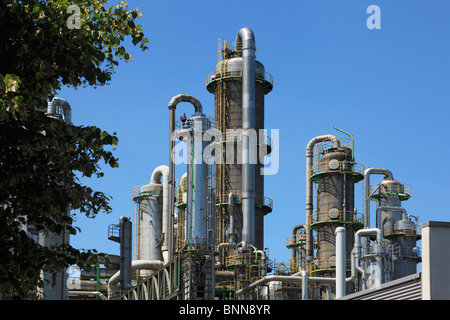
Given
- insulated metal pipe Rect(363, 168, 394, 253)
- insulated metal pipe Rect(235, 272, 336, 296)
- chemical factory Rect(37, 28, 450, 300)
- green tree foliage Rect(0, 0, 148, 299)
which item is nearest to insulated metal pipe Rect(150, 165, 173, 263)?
chemical factory Rect(37, 28, 450, 300)

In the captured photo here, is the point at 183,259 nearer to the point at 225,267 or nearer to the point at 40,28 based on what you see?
the point at 225,267

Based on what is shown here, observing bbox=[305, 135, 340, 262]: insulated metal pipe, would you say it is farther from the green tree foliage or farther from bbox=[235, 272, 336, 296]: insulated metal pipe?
the green tree foliage

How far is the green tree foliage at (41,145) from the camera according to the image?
46.5 feet

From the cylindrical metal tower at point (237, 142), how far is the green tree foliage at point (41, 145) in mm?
35034

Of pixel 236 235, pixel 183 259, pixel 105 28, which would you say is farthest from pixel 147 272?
pixel 105 28

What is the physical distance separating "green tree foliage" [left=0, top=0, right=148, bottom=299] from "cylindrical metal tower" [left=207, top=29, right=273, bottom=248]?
35.0 metres

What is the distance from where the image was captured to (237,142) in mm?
52312

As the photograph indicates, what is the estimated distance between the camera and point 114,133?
14891mm

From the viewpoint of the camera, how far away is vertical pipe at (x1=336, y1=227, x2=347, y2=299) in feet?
113

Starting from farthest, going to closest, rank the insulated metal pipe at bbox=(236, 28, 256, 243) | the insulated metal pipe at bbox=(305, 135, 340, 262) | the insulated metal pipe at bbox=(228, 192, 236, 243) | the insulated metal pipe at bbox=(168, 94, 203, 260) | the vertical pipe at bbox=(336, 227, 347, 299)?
the insulated metal pipe at bbox=(305, 135, 340, 262), the insulated metal pipe at bbox=(228, 192, 236, 243), the insulated metal pipe at bbox=(236, 28, 256, 243), the insulated metal pipe at bbox=(168, 94, 203, 260), the vertical pipe at bbox=(336, 227, 347, 299)

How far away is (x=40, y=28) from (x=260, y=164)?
127 ft

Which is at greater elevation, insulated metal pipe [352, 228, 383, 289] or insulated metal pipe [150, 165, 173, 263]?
insulated metal pipe [150, 165, 173, 263]

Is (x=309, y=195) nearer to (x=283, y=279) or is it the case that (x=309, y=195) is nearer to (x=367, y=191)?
(x=367, y=191)
